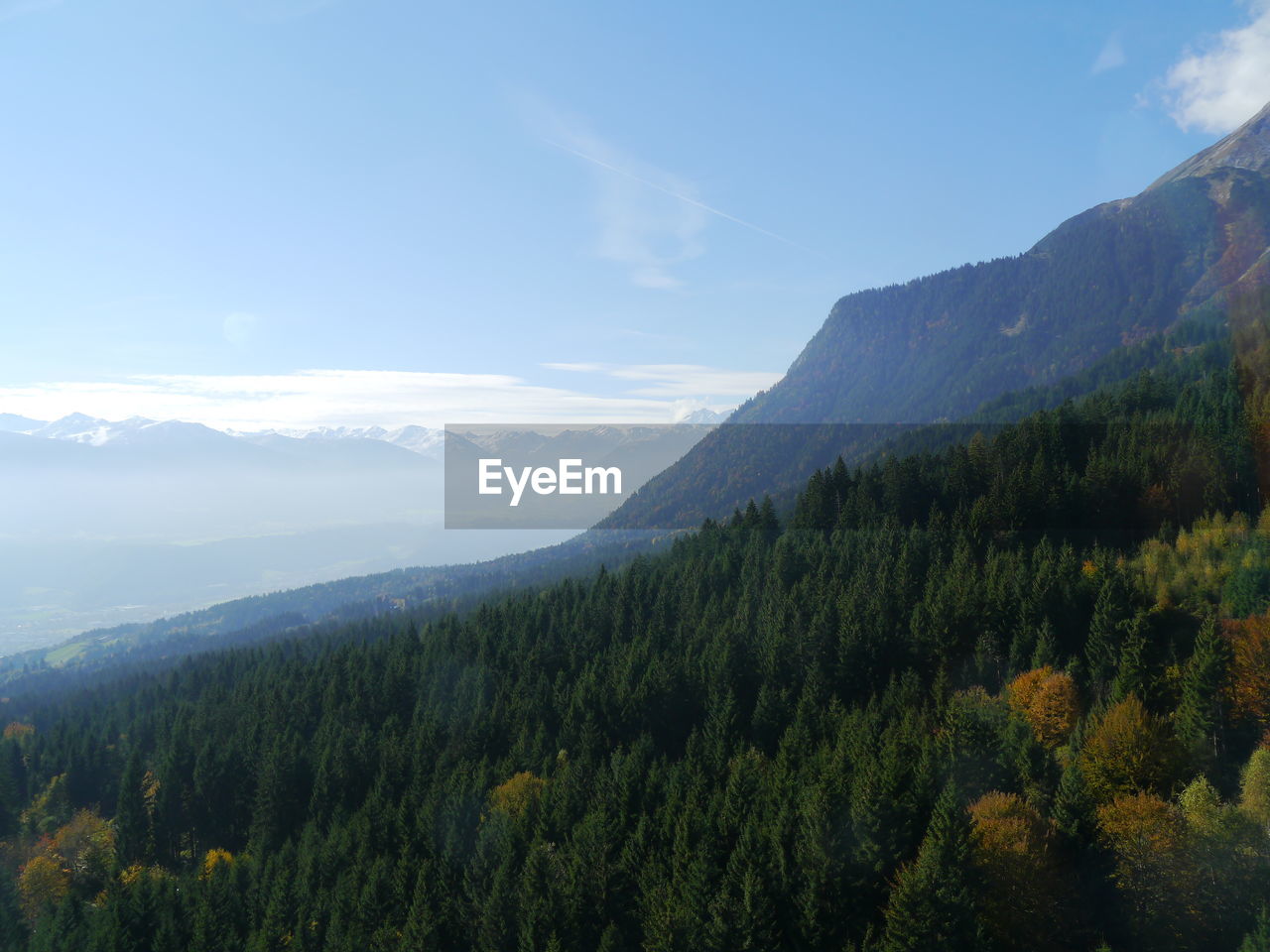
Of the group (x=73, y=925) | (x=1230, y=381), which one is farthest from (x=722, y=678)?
(x=1230, y=381)

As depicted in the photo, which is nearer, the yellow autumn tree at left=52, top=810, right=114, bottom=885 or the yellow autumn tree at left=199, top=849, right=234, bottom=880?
the yellow autumn tree at left=199, top=849, right=234, bottom=880

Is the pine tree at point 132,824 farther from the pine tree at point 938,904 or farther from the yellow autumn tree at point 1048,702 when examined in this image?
the yellow autumn tree at point 1048,702

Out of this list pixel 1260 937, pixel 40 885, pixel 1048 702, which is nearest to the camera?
pixel 1260 937

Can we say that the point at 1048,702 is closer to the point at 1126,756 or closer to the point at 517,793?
the point at 1126,756

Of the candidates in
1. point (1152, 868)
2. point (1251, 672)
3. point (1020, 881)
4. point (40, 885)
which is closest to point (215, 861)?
point (40, 885)

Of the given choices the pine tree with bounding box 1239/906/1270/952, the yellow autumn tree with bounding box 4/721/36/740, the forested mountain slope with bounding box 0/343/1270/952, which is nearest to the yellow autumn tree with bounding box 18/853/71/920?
the forested mountain slope with bounding box 0/343/1270/952

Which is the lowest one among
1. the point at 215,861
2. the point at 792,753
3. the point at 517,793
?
the point at 215,861

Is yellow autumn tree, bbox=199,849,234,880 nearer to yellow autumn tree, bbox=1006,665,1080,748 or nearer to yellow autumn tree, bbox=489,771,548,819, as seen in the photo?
yellow autumn tree, bbox=489,771,548,819

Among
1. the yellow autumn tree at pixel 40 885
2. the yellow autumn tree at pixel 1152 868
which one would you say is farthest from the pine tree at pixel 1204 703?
the yellow autumn tree at pixel 40 885
